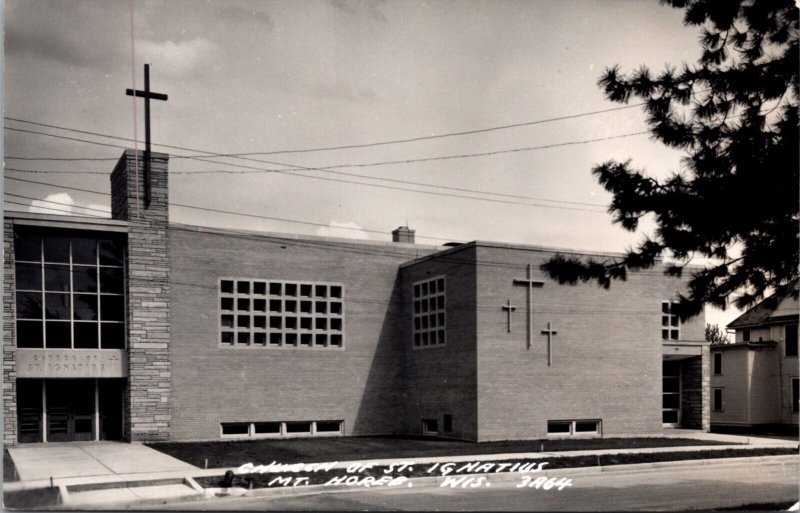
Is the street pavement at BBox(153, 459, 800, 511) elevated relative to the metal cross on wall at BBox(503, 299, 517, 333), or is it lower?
lower

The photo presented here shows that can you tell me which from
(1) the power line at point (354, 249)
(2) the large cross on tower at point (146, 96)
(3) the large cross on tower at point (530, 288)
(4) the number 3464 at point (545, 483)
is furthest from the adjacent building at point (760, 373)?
(2) the large cross on tower at point (146, 96)

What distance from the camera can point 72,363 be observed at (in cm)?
1510

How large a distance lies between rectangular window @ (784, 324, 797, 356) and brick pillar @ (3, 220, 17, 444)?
1851cm

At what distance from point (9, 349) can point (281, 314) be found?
555 cm

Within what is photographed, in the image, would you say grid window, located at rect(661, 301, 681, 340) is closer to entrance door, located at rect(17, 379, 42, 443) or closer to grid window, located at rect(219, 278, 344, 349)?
grid window, located at rect(219, 278, 344, 349)

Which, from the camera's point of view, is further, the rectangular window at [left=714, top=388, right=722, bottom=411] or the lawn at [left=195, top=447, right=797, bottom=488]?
the rectangular window at [left=714, top=388, right=722, bottom=411]

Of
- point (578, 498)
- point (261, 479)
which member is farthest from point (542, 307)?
point (261, 479)

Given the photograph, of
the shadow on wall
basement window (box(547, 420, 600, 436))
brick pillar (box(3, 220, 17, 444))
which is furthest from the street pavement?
the shadow on wall

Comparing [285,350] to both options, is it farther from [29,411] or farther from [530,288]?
[530,288]

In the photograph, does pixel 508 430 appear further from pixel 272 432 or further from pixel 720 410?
pixel 720 410

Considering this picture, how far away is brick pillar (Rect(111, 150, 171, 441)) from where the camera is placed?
1586 cm

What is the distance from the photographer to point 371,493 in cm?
1041

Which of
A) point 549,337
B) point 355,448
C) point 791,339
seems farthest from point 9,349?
Answer: point 791,339

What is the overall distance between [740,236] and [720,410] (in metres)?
18.4
